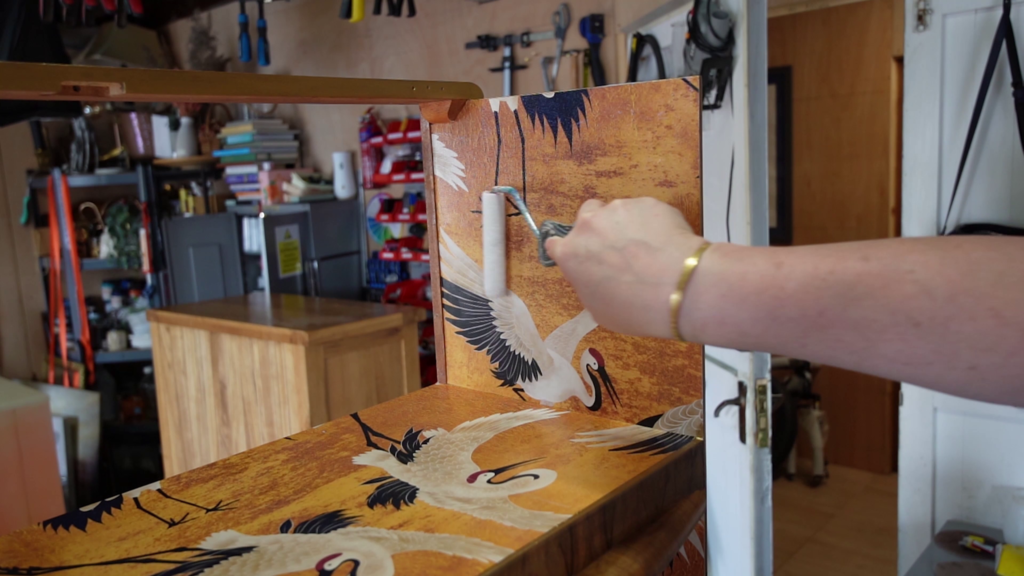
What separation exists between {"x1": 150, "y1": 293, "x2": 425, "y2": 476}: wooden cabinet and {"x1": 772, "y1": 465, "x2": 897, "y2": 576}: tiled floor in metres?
1.63

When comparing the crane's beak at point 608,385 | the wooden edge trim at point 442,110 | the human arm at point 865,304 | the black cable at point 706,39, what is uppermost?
the black cable at point 706,39

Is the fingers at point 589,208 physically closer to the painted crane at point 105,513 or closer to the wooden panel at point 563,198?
the wooden panel at point 563,198

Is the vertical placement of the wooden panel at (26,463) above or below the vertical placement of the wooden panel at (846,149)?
below

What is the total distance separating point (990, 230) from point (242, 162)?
3002 mm

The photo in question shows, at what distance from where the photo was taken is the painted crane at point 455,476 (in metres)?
0.64

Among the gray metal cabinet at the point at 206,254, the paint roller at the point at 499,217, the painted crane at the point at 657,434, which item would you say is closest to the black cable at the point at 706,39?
the paint roller at the point at 499,217

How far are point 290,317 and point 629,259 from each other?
1.77m

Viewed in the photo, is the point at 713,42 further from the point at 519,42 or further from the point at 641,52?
the point at 519,42

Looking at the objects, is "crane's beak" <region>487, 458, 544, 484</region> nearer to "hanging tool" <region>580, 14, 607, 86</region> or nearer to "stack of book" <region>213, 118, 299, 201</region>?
"hanging tool" <region>580, 14, 607, 86</region>

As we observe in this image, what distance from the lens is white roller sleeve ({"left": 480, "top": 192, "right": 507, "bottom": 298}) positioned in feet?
2.93

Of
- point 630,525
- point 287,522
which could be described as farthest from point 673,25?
point 287,522

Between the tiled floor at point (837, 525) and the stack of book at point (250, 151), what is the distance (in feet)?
8.74

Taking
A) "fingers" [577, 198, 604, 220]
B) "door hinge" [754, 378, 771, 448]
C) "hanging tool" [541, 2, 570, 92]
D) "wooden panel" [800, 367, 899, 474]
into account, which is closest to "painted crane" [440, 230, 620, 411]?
"fingers" [577, 198, 604, 220]

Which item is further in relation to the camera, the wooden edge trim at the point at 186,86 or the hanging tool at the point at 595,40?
the hanging tool at the point at 595,40
